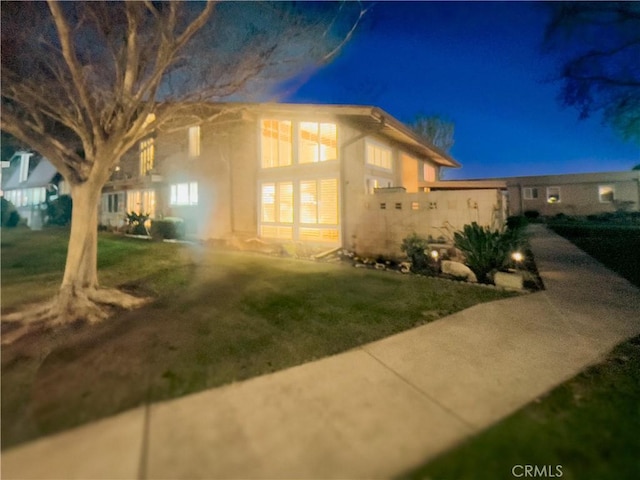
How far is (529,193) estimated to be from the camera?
31.6 m

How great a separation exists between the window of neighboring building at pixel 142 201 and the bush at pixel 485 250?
1522 centimetres

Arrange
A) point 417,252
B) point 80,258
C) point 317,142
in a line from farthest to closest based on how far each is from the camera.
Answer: point 317,142 → point 417,252 → point 80,258

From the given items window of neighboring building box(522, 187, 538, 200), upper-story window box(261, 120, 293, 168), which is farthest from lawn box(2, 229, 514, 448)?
window of neighboring building box(522, 187, 538, 200)

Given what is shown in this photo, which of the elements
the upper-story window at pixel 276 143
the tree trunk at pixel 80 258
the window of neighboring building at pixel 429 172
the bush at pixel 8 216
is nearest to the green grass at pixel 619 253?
the window of neighboring building at pixel 429 172

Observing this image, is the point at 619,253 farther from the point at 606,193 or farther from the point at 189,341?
the point at 606,193

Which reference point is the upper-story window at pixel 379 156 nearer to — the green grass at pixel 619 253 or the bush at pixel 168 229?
the green grass at pixel 619 253

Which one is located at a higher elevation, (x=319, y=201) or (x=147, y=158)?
(x=147, y=158)

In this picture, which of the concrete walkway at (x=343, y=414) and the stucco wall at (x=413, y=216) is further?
the stucco wall at (x=413, y=216)

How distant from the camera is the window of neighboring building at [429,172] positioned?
1964 cm

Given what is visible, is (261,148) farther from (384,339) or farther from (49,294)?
(384,339)

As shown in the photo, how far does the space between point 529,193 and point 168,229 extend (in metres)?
31.6

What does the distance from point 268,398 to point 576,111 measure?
62.2ft

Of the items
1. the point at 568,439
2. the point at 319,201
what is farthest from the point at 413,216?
the point at 568,439

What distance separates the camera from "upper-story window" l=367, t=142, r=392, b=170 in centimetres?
1276
